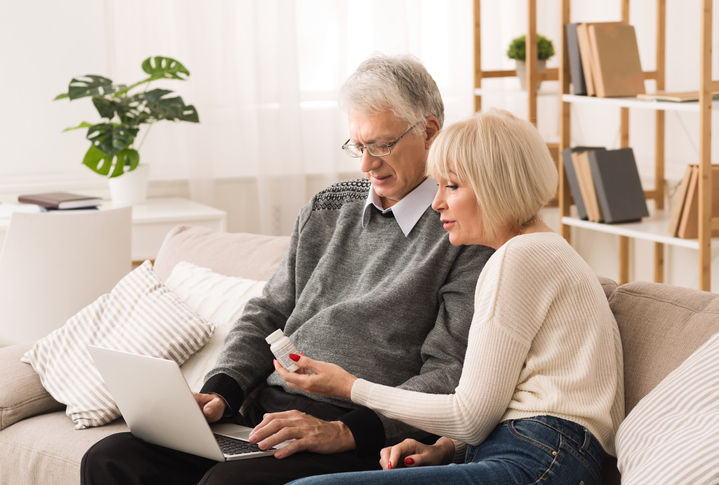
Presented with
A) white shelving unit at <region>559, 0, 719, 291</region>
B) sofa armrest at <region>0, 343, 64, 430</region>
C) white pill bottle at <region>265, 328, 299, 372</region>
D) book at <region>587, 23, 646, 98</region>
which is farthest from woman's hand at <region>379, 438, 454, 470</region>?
book at <region>587, 23, 646, 98</region>

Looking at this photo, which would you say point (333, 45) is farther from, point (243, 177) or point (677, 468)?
point (677, 468)

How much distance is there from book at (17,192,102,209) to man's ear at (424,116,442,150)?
78.0 inches

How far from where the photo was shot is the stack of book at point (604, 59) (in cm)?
293

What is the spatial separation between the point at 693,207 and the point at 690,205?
0.01m

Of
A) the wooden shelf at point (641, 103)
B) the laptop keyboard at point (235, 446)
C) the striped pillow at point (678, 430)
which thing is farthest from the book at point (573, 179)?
the laptop keyboard at point (235, 446)

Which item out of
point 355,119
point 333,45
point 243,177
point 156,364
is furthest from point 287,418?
point 333,45

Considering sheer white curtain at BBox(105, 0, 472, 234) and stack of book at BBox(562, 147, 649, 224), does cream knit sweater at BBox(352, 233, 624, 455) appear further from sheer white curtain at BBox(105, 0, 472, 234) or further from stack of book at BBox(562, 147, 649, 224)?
sheer white curtain at BBox(105, 0, 472, 234)

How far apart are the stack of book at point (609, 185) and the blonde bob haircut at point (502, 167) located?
67.6 inches

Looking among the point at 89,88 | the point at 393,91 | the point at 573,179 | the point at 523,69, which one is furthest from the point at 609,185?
the point at 89,88

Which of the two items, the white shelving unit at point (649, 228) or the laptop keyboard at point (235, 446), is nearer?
the laptop keyboard at point (235, 446)

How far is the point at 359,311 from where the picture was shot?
1.60 m

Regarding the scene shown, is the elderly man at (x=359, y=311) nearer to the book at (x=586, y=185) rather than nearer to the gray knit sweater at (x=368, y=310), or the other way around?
the gray knit sweater at (x=368, y=310)

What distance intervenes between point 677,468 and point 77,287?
207 centimetres

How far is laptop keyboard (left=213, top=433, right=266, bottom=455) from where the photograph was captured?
1.41 metres
